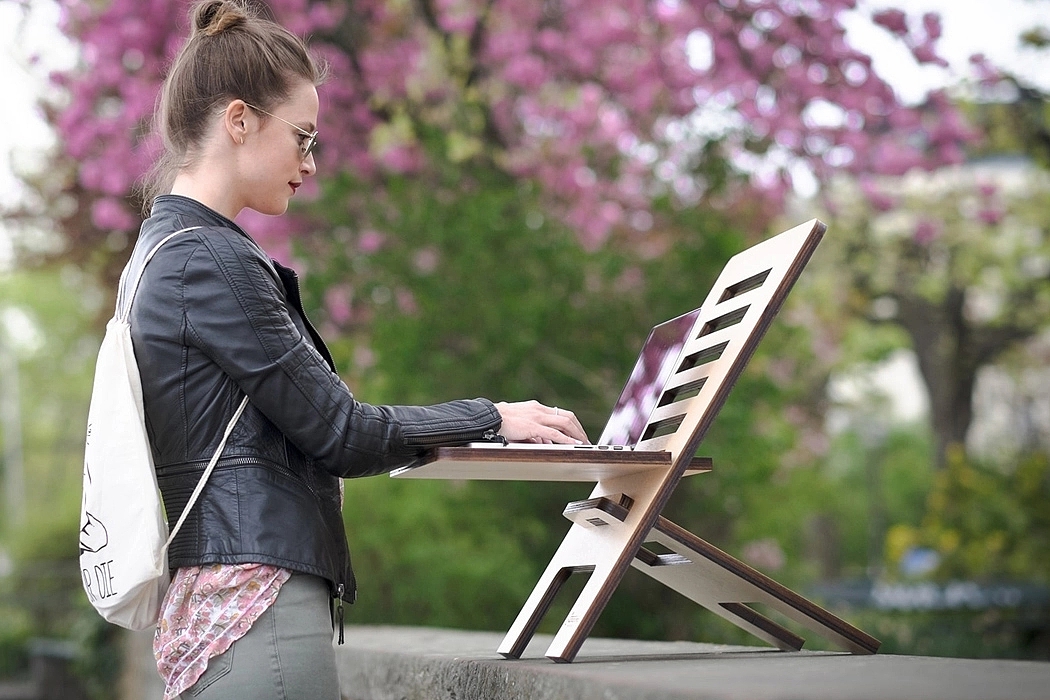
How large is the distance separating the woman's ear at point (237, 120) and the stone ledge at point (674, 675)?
113 cm

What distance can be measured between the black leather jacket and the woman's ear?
180 millimetres

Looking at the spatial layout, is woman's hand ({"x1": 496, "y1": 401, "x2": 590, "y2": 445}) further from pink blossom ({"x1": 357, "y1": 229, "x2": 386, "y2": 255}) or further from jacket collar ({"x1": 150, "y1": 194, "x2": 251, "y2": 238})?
pink blossom ({"x1": 357, "y1": 229, "x2": 386, "y2": 255})

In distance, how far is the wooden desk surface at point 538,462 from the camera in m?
2.26

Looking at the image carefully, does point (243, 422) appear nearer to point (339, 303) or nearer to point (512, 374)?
point (512, 374)

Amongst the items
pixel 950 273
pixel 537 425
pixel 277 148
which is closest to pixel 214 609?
pixel 537 425

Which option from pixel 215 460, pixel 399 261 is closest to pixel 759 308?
pixel 215 460

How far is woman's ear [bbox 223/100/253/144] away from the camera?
225 centimetres

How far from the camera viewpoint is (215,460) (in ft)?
7.00

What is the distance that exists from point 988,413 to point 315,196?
28.0 meters

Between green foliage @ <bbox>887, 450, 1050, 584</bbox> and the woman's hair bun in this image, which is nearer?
the woman's hair bun

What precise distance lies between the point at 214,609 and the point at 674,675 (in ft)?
2.57

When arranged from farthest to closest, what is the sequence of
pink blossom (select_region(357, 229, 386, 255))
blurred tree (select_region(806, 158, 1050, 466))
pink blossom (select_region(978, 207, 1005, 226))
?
1. blurred tree (select_region(806, 158, 1050, 466))
2. pink blossom (select_region(978, 207, 1005, 226))
3. pink blossom (select_region(357, 229, 386, 255))

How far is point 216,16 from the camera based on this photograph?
7.64ft

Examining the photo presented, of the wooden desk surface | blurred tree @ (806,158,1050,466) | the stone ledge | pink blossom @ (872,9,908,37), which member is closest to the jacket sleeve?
the wooden desk surface
